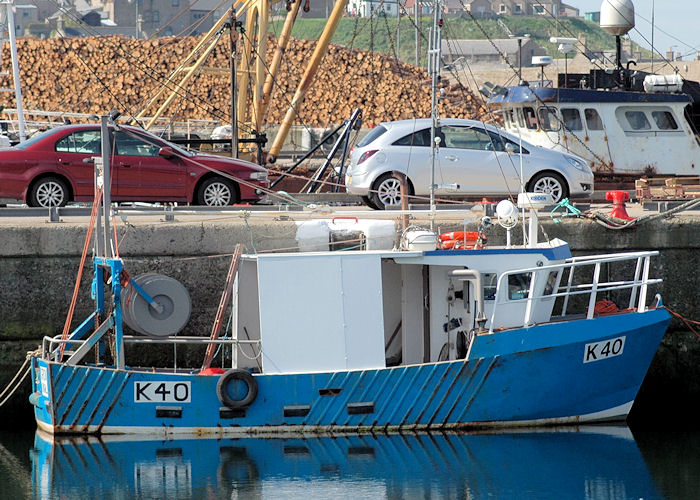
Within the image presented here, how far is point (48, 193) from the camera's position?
18156mm

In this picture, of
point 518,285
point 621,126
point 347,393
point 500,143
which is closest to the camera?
point 347,393

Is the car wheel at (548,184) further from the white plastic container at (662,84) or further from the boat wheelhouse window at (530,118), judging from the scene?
the white plastic container at (662,84)

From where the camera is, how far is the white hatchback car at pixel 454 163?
61.8 feet

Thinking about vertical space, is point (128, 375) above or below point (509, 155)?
below

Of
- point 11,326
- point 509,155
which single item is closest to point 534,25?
point 509,155

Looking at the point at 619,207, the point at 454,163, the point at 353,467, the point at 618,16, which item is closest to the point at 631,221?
the point at 619,207

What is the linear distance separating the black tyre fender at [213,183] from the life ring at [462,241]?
5176mm

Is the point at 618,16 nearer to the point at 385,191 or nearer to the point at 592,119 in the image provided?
the point at 592,119

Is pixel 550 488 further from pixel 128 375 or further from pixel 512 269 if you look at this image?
pixel 128 375

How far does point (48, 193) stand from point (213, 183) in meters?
2.44

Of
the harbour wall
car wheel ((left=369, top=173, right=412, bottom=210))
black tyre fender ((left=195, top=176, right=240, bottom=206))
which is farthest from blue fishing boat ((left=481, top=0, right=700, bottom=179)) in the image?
the harbour wall

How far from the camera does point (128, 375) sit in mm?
13773

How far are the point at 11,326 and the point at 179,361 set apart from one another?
2.10 metres

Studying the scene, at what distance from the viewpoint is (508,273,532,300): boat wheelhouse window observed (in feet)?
46.6
